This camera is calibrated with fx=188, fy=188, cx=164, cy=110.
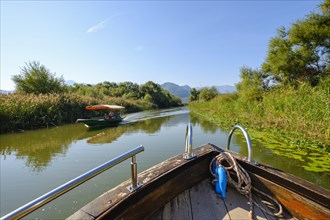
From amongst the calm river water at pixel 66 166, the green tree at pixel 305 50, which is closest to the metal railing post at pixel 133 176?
the calm river water at pixel 66 166

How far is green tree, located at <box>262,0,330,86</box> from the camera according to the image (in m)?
13.6

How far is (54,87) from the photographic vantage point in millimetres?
17281

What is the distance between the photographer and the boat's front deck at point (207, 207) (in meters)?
1.59

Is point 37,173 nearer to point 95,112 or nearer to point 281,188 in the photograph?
point 281,188

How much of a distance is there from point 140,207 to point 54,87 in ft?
62.2

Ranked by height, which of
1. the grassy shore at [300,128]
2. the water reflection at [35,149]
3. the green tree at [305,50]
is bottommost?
the water reflection at [35,149]

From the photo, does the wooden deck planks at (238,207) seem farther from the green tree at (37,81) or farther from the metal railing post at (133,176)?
the green tree at (37,81)

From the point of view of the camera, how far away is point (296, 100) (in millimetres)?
6637

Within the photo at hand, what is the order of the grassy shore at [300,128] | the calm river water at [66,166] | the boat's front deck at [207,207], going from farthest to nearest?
1. the grassy shore at [300,128]
2. the calm river water at [66,166]
3. the boat's front deck at [207,207]

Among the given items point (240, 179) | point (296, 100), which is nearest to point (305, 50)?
point (296, 100)

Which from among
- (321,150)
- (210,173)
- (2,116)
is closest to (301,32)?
(321,150)

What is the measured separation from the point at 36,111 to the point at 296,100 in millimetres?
12934

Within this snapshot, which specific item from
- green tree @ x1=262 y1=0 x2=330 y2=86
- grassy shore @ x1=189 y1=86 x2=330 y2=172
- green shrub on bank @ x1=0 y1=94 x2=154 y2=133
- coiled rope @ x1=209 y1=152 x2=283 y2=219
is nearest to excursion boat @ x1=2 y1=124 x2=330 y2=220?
coiled rope @ x1=209 y1=152 x2=283 y2=219

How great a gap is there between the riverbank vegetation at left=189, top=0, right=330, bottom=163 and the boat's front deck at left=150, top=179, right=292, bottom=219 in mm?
2928
